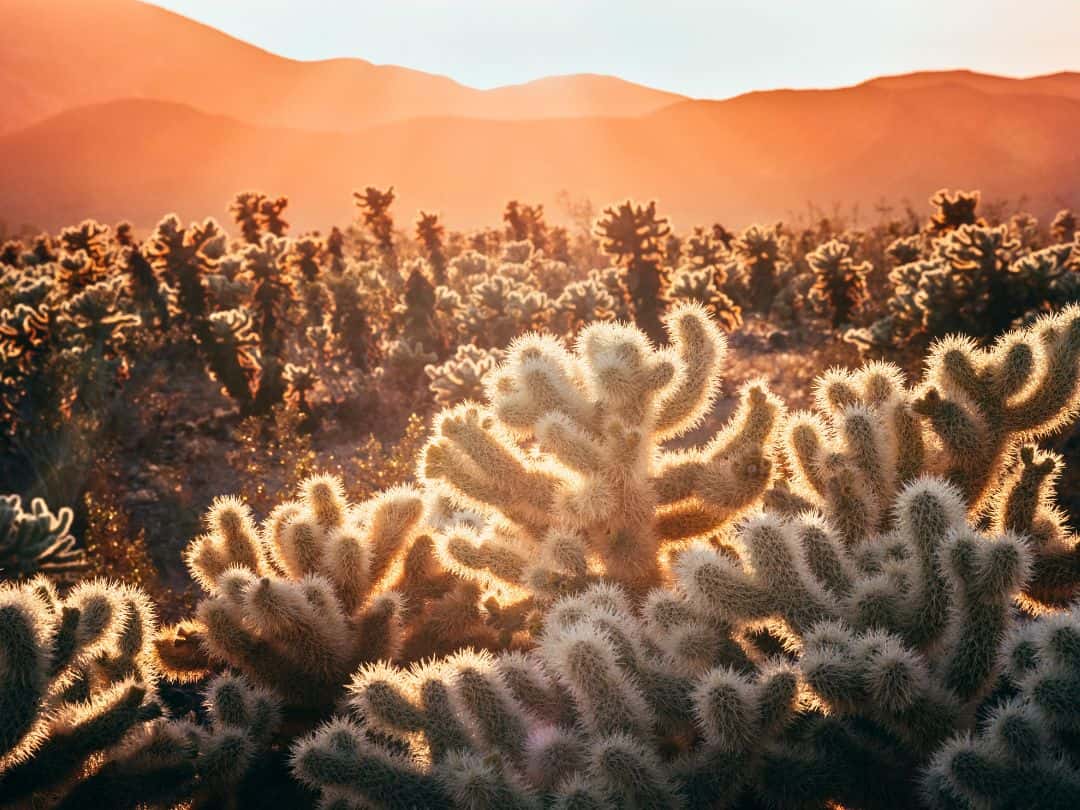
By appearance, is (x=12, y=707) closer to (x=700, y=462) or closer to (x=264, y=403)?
(x=700, y=462)

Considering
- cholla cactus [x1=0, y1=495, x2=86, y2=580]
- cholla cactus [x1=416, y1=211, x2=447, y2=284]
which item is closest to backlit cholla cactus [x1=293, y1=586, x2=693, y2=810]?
cholla cactus [x1=0, y1=495, x2=86, y2=580]

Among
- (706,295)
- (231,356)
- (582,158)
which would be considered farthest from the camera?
(582,158)

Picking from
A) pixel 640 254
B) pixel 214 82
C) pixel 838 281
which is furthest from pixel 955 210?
pixel 214 82

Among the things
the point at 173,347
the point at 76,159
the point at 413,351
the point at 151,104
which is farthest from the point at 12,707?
the point at 151,104

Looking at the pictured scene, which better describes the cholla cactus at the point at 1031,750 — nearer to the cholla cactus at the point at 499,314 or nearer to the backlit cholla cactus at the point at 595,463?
the backlit cholla cactus at the point at 595,463

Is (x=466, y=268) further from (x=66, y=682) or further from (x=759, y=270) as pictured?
(x=66, y=682)

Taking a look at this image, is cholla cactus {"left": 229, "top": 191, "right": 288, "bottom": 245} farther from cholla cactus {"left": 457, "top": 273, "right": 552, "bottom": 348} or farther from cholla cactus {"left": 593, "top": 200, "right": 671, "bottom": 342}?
cholla cactus {"left": 593, "top": 200, "right": 671, "bottom": 342}
